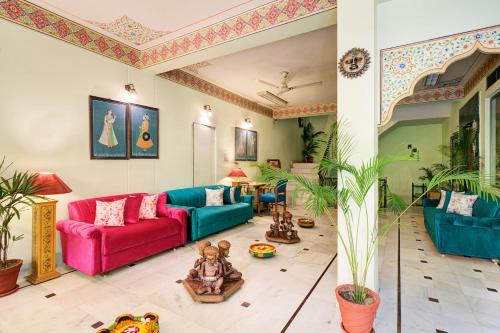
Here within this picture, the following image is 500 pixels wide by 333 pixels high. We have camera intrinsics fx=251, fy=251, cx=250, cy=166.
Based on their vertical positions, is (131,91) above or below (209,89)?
below

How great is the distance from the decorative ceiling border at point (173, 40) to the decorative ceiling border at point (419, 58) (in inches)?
36.2

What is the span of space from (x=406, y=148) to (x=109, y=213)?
918 cm

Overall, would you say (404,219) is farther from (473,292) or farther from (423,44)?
(423,44)

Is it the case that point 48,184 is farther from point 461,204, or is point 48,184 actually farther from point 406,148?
point 406,148

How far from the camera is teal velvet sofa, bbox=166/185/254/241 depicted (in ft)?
14.2

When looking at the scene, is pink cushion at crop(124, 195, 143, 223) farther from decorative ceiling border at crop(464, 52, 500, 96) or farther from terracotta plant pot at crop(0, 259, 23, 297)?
decorative ceiling border at crop(464, 52, 500, 96)

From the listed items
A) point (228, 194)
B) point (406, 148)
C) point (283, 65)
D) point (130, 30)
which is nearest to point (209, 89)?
point (283, 65)

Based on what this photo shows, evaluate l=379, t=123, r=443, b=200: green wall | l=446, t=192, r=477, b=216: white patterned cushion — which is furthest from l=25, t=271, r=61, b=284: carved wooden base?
l=379, t=123, r=443, b=200: green wall

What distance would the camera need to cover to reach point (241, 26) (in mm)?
→ 3289

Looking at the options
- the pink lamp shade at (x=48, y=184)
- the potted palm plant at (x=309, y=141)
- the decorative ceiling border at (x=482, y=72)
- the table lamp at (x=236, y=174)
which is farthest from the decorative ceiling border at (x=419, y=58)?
the potted palm plant at (x=309, y=141)

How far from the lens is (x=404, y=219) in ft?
21.3

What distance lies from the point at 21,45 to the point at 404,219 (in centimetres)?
813

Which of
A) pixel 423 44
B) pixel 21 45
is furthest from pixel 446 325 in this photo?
pixel 21 45

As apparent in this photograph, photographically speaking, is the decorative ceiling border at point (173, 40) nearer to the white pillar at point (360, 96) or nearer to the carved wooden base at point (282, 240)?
the white pillar at point (360, 96)
